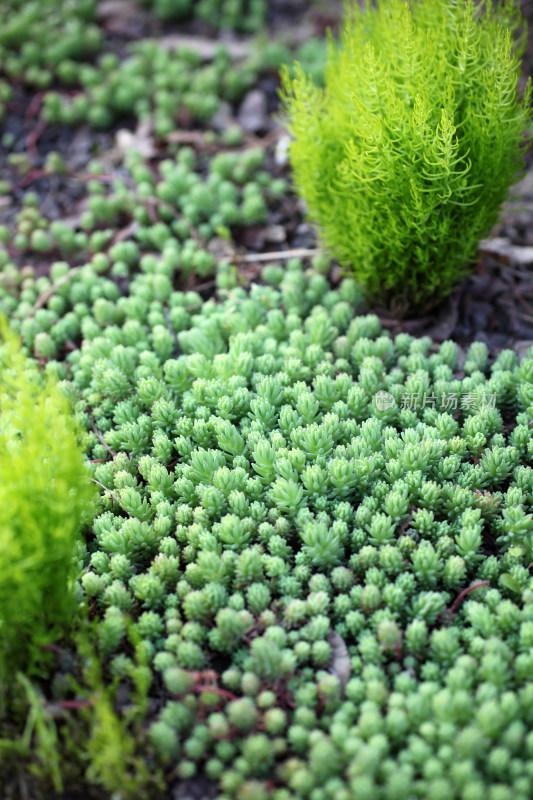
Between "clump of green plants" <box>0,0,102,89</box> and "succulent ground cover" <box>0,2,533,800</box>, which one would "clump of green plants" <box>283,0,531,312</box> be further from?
"clump of green plants" <box>0,0,102,89</box>

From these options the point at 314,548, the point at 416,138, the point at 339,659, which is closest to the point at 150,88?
the point at 416,138

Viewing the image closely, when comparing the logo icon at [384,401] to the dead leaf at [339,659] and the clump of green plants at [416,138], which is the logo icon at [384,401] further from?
the dead leaf at [339,659]

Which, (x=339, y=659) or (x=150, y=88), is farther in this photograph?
(x=150, y=88)

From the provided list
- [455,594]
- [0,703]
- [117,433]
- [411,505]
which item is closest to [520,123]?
[411,505]

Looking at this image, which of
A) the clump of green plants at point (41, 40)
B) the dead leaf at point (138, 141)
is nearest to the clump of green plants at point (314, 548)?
the dead leaf at point (138, 141)

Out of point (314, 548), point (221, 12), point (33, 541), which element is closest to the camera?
point (33, 541)

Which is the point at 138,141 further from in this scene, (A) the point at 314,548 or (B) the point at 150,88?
(A) the point at 314,548
